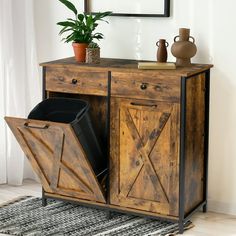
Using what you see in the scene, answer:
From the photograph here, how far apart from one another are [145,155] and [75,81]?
0.67 m

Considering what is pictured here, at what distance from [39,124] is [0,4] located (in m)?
1.30

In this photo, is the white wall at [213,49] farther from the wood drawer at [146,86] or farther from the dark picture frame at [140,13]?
the wood drawer at [146,86]

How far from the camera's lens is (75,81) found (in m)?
4.23

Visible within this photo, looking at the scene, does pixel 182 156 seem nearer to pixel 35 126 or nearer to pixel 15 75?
pixel 35 126

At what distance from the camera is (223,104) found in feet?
14.1

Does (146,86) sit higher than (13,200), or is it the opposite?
(146,86)

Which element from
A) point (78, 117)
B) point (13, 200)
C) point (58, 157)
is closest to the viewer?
point (78, 117)

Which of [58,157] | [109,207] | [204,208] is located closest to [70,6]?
[58,157]

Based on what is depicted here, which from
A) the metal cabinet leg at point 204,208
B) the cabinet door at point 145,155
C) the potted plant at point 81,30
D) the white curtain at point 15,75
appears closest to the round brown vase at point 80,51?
the potted plant at point 81,30

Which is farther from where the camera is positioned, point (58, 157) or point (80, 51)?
point (80, 51)

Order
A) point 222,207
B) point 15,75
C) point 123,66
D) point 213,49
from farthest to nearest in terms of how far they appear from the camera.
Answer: point 15,75 → point 222,207 → point 213,49 → point 123,66

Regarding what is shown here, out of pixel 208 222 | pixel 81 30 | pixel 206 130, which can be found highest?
pixel 81 30

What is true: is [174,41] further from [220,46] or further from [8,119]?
[8,119]

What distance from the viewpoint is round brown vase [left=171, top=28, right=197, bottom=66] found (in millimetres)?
4137
